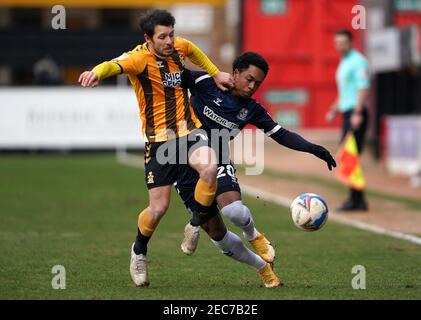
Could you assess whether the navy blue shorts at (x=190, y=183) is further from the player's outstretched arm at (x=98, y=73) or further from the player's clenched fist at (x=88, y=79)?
the player's clenched fist at (x=88, y=79)

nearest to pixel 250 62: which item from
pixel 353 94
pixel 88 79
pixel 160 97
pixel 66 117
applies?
pixel 160 97

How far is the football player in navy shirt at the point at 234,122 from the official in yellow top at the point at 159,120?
0.11m

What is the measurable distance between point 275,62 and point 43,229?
727 inches

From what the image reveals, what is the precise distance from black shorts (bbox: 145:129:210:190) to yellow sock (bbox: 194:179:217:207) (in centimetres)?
29

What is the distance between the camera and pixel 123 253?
32.4 feet

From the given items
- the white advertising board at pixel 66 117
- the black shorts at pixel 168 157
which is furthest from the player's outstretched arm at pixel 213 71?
the white advertising board at pixel 66 117

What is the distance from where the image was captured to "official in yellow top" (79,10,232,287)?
7.76 meters

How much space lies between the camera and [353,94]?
13.7 metres

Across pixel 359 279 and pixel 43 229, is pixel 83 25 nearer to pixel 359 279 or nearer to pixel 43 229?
pixel 43 229

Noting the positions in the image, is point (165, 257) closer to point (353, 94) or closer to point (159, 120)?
point (159, 120)

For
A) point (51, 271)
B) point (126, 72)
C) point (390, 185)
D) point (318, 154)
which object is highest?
point (126, 72)

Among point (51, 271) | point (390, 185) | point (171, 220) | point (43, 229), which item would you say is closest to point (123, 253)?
point (51, 271)

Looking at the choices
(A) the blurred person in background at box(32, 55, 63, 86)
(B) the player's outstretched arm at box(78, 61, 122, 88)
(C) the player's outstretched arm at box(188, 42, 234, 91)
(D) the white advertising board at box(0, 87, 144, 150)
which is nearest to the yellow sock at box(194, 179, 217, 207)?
(C) the player's outstretched arm at box(188, 42, 234, 91)

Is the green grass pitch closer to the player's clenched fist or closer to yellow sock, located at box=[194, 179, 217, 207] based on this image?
yellow sock, located at box=[194, 179, 217, 207]
